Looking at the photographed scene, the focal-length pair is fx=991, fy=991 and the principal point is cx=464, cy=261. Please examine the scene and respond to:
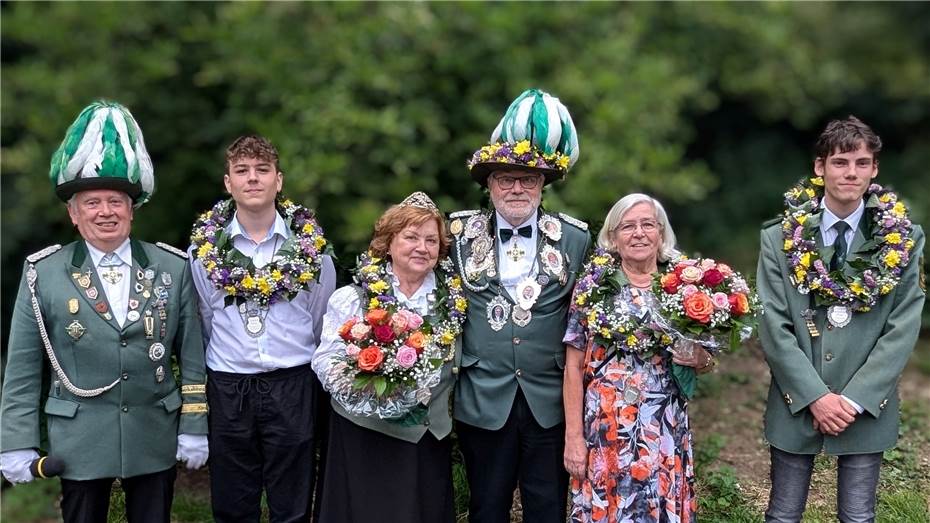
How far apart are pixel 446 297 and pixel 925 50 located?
1344 cm

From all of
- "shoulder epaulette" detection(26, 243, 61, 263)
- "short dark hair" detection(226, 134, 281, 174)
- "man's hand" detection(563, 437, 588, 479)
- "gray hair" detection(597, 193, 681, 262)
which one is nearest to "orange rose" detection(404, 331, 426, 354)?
"man's hand" detection(563, 437, 588, 479)

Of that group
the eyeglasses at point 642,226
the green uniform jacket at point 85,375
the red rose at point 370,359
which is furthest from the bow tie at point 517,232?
the green uniform jacket at point 85,375

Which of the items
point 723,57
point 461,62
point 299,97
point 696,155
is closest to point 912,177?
point 696,155

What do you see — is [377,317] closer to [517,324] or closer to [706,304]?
[517,324]

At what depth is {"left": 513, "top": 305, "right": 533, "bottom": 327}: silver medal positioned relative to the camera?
436 cm

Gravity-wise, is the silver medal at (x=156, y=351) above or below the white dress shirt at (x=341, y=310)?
below

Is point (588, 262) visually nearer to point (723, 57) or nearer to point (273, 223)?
point (273, 223)

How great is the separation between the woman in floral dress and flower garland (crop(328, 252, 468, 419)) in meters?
0.56

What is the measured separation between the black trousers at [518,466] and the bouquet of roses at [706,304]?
78 centimetres

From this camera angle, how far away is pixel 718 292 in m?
4.06

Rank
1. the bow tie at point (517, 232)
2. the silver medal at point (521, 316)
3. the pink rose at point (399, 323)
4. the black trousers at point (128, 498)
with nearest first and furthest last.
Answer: the pink rose at point (399, 323) < the black trousers at point (128, 498) < the silver medal at point (521, 316) < the bow tie at point (517, 232)

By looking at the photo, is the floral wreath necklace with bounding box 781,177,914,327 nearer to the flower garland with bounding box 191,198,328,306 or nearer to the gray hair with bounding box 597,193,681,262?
the gray hair with bounding box 597,193,681,262

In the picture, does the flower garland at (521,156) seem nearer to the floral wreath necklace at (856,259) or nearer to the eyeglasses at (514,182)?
the eyeglasses at (514,182)

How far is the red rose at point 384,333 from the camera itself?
3.97 meters
